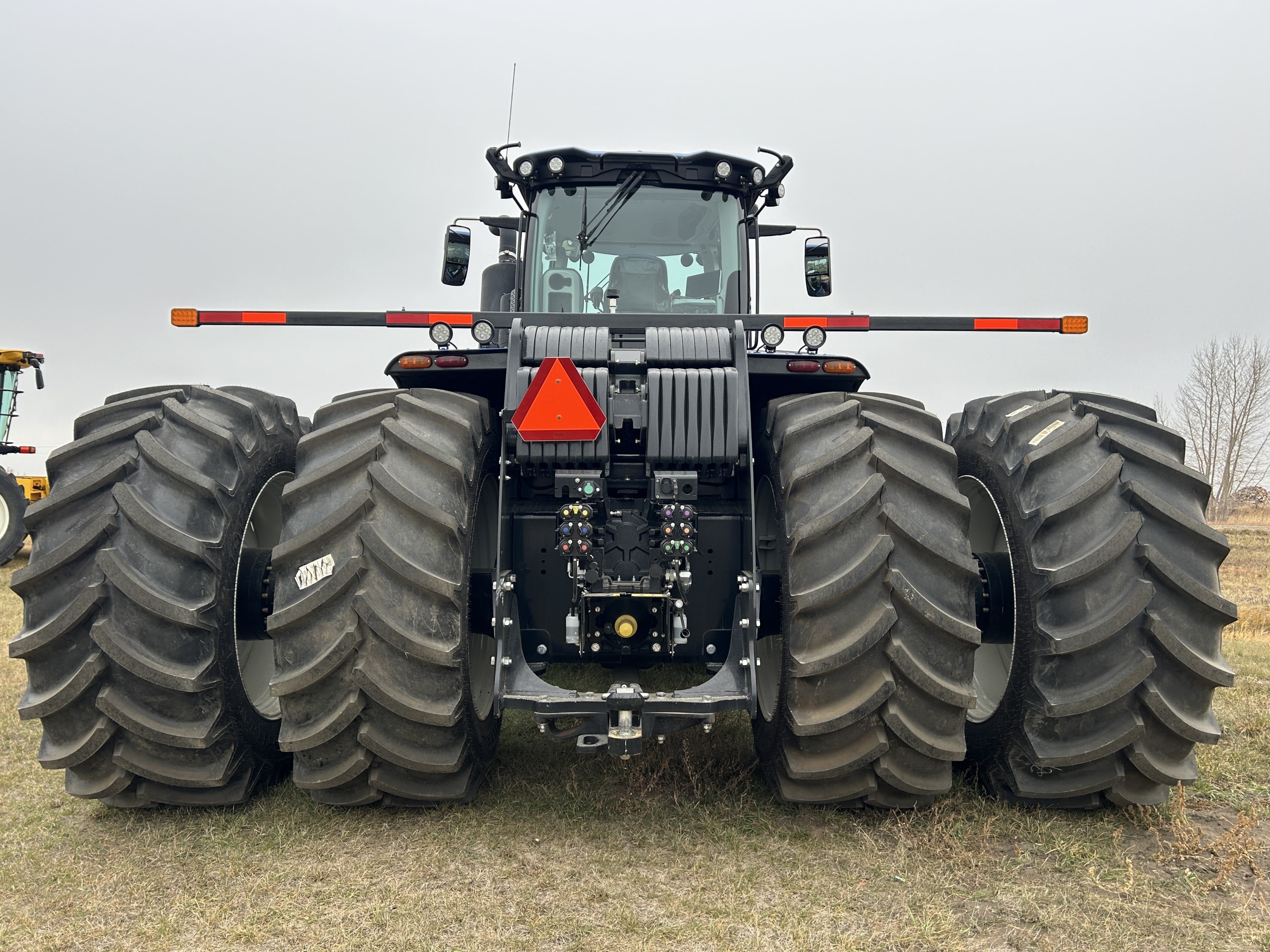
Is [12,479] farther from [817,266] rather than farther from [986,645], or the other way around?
[986,645]

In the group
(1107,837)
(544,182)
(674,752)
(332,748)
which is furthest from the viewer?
(544,182)

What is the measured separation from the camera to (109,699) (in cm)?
→ 339

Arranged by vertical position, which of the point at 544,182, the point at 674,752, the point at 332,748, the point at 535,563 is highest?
the point at 544,182

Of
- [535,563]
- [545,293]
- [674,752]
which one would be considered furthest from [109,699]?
[545,293]

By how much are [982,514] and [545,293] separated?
2827 millimetres

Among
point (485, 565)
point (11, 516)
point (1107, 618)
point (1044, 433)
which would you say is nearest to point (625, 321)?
point (485, 565)

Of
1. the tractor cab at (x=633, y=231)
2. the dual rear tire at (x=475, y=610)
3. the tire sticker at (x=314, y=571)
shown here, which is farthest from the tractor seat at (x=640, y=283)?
the tire sticker at (x=314, y=571)

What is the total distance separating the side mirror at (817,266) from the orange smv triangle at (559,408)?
344 centimetres

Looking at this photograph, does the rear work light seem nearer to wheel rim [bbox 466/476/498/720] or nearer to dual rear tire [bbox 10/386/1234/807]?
dual rear tire [bbox 10/386/1234/807]

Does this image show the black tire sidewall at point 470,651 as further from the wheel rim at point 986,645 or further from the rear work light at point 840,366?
the wheel rim at point 986,645

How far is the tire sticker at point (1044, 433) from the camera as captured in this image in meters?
3.75

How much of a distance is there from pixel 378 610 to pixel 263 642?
1.77 metres

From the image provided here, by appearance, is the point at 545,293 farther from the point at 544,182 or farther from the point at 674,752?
the point at 674,752

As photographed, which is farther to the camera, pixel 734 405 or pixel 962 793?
pixel 962 793
